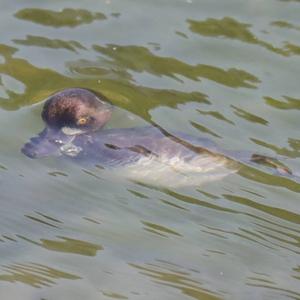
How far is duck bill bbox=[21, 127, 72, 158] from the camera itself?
20.3 ft

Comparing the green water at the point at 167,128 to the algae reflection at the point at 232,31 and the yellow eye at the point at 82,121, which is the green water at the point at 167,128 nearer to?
the algae reflection at the point at 232,31

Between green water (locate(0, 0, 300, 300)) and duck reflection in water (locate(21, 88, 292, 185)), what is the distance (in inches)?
3.8

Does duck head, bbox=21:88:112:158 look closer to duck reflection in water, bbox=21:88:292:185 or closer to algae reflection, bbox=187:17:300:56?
duck reflection in water, bbox=21:88:292:185

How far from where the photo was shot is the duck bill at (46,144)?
6191mm

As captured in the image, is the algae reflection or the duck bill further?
the algae reflection

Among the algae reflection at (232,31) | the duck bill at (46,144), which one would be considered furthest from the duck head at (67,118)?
the algae reflection at (232,31)

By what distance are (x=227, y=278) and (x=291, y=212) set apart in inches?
31.7

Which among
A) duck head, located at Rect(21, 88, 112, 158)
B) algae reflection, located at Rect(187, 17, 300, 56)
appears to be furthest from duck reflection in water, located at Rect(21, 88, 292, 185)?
algae reflection, located at Rect(187, 17, 300, 56)

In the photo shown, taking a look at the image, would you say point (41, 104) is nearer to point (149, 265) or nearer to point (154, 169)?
point (154, 169)

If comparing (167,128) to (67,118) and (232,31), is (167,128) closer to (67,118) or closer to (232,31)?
(67,118)

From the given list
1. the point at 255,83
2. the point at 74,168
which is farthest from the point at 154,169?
the point at 255,83

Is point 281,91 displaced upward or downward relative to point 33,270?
upward

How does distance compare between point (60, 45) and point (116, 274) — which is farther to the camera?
point (60, 45)

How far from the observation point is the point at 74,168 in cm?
616
